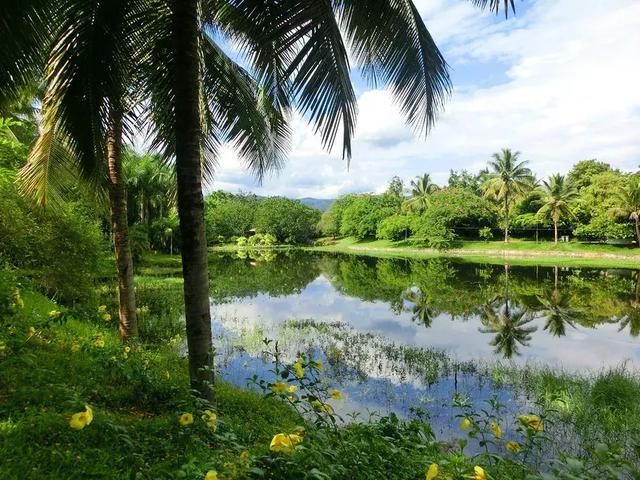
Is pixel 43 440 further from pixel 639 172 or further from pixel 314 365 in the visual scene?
pixel 639 172

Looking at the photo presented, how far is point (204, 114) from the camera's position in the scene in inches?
282

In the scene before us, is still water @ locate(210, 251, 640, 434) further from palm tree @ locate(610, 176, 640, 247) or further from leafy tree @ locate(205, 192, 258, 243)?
leafy tree @ locate(205, 192, 258, 243)

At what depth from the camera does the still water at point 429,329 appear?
9.95 m

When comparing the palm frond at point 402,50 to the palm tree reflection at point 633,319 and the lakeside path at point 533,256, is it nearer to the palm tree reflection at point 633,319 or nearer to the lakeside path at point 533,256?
the palm tree reflection at point 633,319

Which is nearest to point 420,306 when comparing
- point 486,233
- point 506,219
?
point 506,219

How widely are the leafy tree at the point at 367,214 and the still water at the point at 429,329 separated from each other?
3480 centimetres

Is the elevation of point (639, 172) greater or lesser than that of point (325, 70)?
greater

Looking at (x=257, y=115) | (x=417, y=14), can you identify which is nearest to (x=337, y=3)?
(x=417, y=14)

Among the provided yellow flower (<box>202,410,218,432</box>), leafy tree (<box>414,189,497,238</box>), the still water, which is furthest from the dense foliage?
yellow flower (<box>202,410,218,432</box>)

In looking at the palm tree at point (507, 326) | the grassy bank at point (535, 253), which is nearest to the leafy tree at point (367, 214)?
the grassy bank at point (535, 253)

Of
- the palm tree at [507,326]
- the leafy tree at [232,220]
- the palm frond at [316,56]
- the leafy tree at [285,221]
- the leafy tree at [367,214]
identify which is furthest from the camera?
the leafy tree at [232,220]

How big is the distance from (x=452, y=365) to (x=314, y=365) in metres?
9.47

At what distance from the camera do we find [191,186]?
4.04m

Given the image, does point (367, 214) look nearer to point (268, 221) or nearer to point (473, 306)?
point (268, 221)
